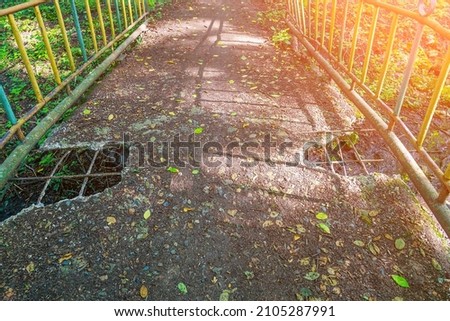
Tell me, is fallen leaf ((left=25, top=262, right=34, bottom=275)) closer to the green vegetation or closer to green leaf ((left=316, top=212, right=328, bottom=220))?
the green vegetation

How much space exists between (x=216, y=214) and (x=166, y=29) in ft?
17.7

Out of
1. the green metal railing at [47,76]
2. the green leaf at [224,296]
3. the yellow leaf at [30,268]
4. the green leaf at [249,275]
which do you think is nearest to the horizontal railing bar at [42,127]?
the green metal railing at [47,76]

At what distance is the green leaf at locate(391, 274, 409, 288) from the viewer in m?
2.07

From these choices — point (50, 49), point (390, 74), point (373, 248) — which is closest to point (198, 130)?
point (50, 49)

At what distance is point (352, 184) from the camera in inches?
111

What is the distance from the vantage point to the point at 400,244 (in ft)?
7.60

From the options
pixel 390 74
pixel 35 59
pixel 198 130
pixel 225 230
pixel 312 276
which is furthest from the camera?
pixel 35 59

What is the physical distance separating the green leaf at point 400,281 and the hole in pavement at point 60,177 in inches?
96.8

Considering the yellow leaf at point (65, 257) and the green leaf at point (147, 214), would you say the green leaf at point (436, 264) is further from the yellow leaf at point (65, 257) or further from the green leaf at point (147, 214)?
the yellow leaf at point (65, 257)

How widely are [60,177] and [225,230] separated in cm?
167

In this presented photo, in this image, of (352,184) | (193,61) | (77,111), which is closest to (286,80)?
(193,61)

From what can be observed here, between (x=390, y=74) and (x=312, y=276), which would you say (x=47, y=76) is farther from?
(x=390, y=74)

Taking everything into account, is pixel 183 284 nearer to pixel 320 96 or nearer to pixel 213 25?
pixel 320 96

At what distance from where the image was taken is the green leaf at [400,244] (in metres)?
2.30
